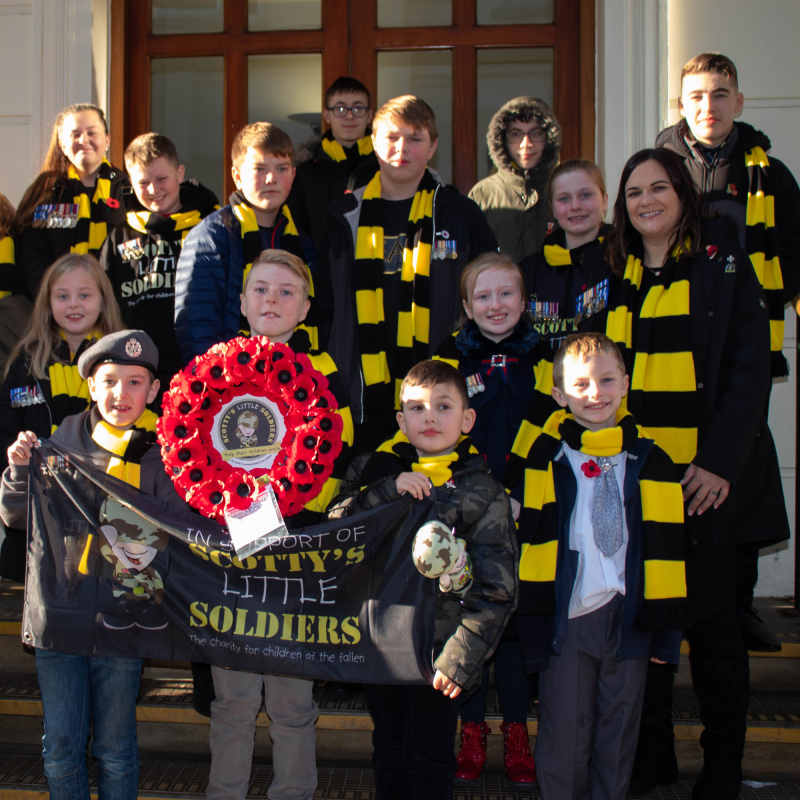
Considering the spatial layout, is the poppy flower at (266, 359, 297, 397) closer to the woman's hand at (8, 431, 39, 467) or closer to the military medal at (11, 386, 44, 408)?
the woman's hand at (8, 431, 39, 467)

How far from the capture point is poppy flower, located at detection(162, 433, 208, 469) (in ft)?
7.73

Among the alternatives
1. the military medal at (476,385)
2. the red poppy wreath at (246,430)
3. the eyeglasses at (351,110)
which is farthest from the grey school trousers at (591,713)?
the eyeglasses at (351,110)

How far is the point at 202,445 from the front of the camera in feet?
7.81

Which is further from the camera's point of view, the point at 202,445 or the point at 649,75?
the point at 649,75

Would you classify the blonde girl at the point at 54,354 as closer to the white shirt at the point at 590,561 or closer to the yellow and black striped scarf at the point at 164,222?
the yellow and black striped scarf at the point at 164,222

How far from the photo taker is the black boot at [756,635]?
328 cm

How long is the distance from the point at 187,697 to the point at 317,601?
1.14 m

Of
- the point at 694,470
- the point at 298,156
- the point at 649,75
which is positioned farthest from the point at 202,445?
the point at 649,75

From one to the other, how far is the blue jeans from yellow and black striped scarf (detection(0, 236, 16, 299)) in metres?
2.06

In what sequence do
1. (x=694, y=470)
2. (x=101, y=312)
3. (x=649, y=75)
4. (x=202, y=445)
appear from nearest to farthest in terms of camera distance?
(x=202, y=445) < (x=694, y=470) < (x=101, y=312) < (x=649, y=75)

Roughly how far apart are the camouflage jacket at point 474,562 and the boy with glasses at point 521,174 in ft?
5.69

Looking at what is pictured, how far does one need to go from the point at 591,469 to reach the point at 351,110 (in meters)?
2.47

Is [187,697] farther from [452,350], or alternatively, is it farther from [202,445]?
[452,350]

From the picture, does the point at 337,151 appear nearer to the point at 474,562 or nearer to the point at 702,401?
the point at 702,401
